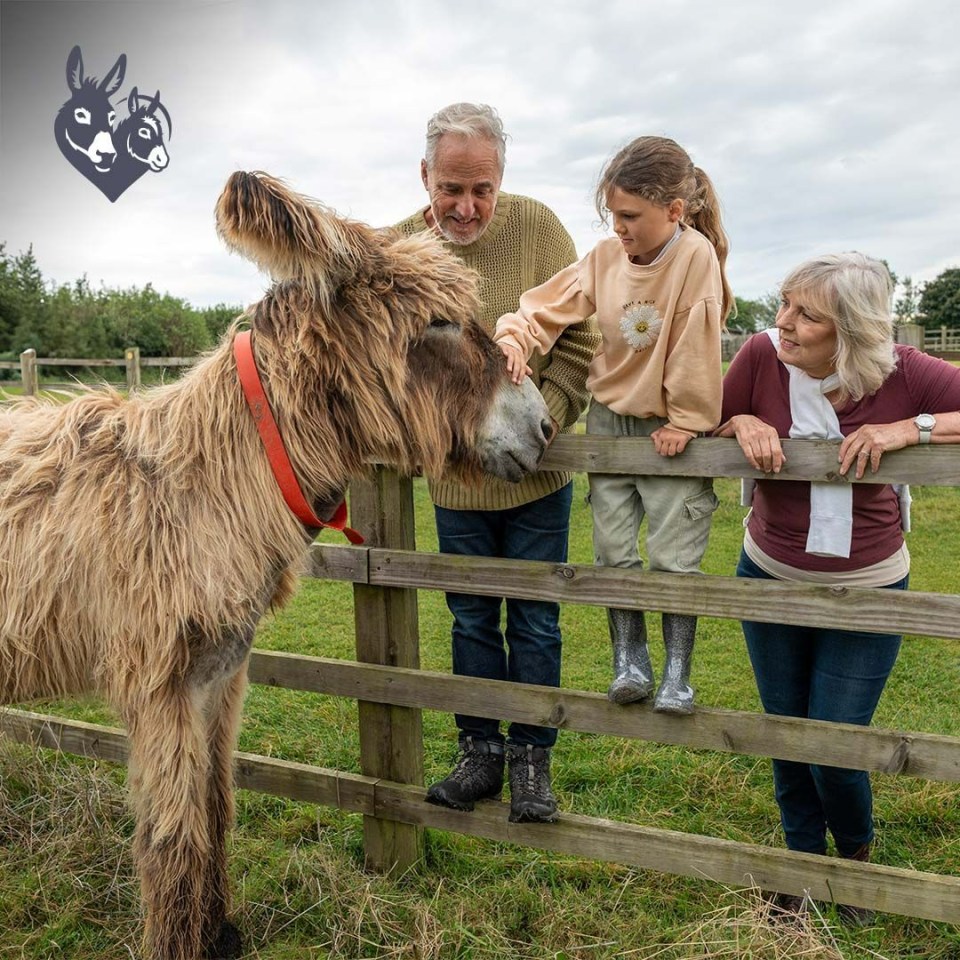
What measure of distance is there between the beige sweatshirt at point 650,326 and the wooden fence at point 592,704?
0.51 ft

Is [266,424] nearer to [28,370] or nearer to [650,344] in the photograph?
[650,344]

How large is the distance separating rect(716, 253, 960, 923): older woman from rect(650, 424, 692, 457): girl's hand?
180 mm

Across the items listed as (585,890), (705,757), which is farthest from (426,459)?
(705,757)

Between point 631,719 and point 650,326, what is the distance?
131cm

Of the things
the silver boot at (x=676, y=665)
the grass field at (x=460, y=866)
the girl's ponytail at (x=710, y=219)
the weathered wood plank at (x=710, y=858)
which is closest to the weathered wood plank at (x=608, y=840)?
the weathered wood plank at (x=710, y=858)

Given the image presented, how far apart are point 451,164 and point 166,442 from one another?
4.37 ft

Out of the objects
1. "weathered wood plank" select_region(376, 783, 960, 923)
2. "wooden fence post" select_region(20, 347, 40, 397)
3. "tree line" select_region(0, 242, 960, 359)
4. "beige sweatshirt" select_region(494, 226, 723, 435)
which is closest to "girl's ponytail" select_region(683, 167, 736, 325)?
"beige sweatshirt" select_region(494, 226, 723, 435)

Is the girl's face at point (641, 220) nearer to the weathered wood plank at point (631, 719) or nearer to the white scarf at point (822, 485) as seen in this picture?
the white scarf at point (822, 485)

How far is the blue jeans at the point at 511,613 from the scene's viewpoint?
3.15 meters

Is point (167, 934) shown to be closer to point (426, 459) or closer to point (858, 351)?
point (426, 459)

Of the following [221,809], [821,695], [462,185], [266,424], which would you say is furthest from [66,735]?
[821,695]

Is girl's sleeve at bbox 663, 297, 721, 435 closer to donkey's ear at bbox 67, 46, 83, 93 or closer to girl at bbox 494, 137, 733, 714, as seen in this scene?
girl at bbox 494, 137, 733, 714

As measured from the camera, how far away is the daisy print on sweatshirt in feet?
8.76

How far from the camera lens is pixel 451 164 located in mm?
2854
